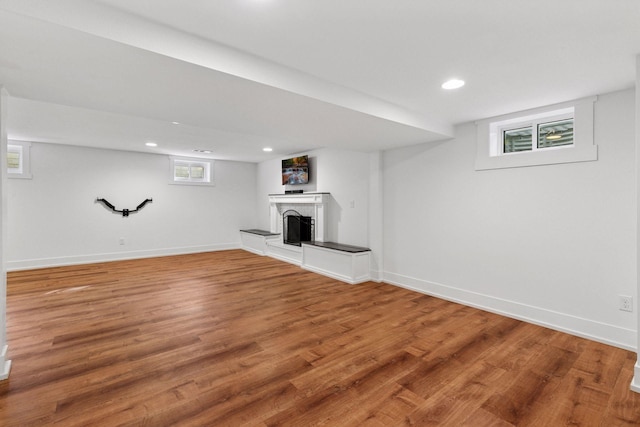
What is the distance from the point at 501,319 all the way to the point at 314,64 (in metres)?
3.19

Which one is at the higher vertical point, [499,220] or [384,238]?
[499,220]

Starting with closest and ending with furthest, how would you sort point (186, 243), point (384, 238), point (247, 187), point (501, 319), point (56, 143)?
1. point (501, 319)
2. point (384, 238)
3. point (56, 143)
4. point (186, 243)
5. point (247, 187)

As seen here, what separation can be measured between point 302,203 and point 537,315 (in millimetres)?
4306

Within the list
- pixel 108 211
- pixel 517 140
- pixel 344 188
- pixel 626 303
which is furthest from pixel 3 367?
pixel 517 140

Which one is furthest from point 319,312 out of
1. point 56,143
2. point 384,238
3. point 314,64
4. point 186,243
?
point 56,143

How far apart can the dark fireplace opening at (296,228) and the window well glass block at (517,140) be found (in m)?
3.62

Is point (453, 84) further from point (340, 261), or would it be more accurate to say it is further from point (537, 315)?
point (340, 261)

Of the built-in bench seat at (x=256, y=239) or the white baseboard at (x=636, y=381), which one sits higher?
the built-in bench seat at (x=256, y=239)

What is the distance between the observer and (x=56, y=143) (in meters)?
5.55

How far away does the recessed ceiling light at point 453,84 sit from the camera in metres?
2.45

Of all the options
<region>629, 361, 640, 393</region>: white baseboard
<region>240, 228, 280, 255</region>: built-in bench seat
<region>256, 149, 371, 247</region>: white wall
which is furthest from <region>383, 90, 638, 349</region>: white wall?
<region>240, 228, 280, 255</region>: built-in bench seat

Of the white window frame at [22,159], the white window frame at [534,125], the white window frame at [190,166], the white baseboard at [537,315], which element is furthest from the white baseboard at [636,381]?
the white window frame at [22,159]

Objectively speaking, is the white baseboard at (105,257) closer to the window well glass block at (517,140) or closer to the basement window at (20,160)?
the basement window at (20,160)

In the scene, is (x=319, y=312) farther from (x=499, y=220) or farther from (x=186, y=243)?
(x=186, y=243)
